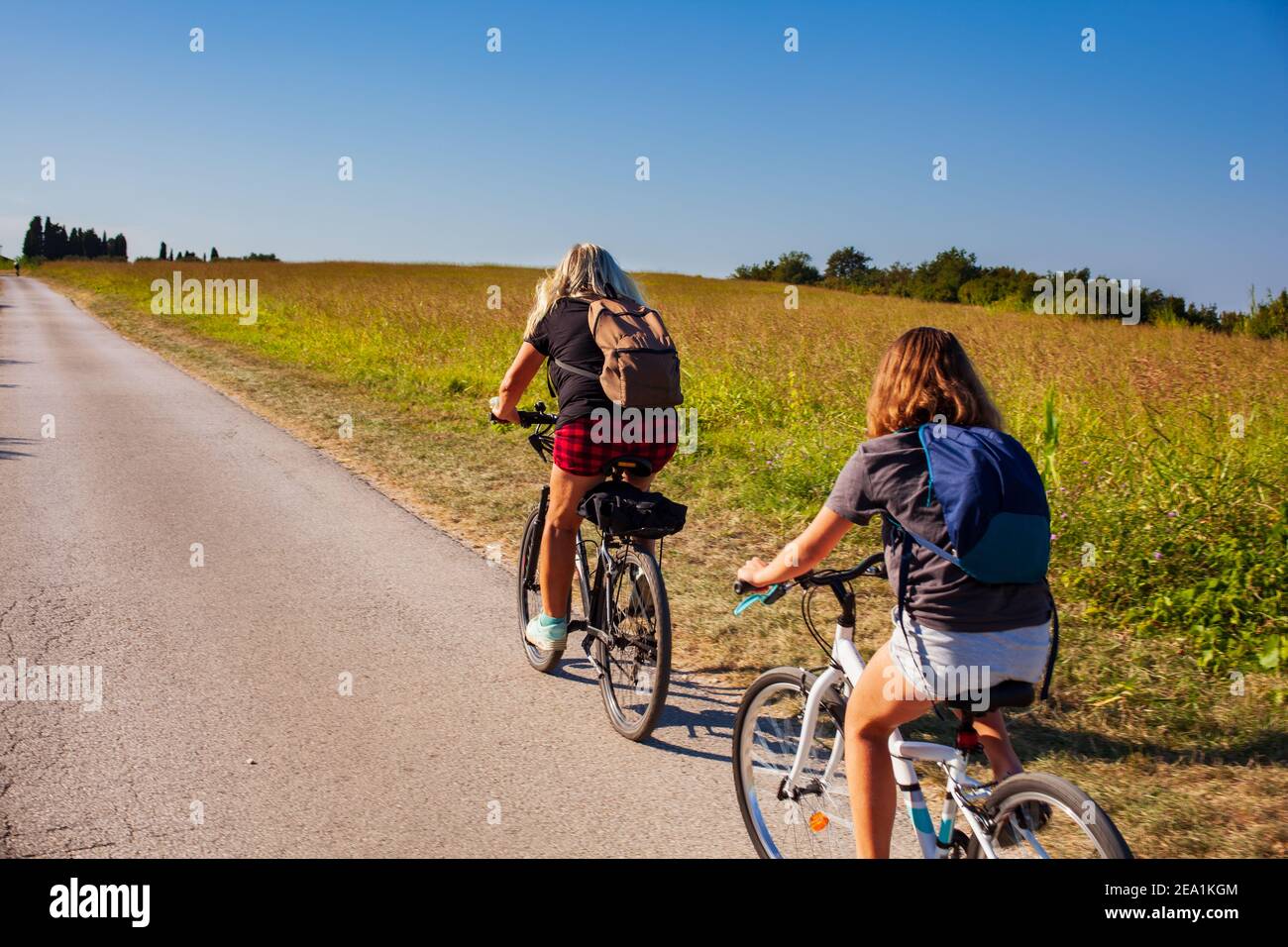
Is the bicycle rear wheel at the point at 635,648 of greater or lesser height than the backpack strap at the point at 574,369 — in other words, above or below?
below

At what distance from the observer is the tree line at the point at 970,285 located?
13.4 metres

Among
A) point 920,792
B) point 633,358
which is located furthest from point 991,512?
point 633,358

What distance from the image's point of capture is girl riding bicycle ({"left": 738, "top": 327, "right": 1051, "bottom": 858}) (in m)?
2.41

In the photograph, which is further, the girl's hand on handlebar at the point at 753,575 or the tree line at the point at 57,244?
the tree line at the point at 57,244

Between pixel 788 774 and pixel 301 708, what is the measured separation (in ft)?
7.69

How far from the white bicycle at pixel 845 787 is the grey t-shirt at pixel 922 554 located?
183mm

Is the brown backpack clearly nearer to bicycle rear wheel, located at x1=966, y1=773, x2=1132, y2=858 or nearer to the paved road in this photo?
the paved road

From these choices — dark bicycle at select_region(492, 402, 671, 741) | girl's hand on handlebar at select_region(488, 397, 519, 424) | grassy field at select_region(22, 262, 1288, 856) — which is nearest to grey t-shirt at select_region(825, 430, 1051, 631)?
grassy field at select_region(22, 262, 1288, 856)

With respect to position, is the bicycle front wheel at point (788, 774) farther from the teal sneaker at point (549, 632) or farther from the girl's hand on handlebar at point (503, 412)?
the girl's hand on handlebar at point (503, 412)

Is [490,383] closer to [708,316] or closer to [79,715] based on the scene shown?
[708,316]

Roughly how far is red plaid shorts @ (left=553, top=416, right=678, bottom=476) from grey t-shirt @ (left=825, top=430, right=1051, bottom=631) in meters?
1.88

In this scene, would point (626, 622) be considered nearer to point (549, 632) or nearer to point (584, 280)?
point (549, 632)

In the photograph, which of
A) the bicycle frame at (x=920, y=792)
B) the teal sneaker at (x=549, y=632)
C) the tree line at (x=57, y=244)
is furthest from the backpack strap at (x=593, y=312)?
the tree line at (x=57, y=244)

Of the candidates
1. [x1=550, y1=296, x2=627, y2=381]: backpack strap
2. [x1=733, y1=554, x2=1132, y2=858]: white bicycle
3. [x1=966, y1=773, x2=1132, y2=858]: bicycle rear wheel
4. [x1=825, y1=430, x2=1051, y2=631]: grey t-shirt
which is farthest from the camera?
[x1=550, y1=296, x2=627, y2=381]: backpack strap
